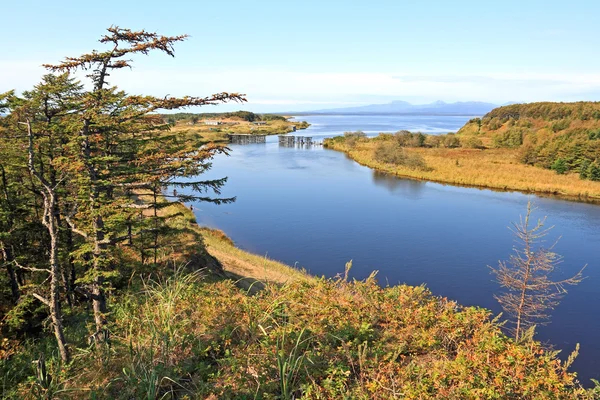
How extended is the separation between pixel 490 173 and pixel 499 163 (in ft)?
36.6

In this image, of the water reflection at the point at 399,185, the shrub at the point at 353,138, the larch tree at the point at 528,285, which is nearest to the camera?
the larch tree at the point at 528,285

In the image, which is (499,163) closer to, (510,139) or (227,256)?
(510,139)

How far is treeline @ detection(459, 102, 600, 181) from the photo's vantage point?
54.3m

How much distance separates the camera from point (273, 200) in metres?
→ 42.5

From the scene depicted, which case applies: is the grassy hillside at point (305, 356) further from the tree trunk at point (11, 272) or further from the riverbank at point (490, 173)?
the riverbank at point (490, 173)

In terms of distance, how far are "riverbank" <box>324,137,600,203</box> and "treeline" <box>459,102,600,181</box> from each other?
198 centimetres

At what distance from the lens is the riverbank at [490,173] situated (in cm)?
4634

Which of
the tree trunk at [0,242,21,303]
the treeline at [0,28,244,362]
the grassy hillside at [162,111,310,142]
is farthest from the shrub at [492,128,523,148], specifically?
the tree trunk at [0,242,21,303]

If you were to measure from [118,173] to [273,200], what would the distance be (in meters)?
29.9

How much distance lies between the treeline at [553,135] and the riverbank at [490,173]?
198 cm

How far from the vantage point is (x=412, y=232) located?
32.2 metres

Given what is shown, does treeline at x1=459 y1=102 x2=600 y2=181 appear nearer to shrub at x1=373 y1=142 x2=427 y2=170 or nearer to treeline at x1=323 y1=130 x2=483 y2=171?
treeline at x1=323 y1=130 x2=483 y2=171

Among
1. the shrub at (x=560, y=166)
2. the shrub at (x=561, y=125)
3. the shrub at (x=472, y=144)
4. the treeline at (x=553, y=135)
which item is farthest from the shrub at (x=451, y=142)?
the shrub at (x=560, y=166)

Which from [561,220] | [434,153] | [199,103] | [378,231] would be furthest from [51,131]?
[434,153]
